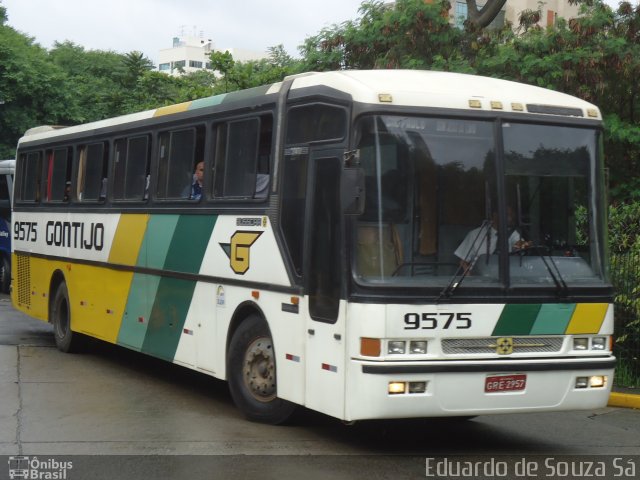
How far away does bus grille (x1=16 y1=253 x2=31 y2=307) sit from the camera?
1723 centimetres

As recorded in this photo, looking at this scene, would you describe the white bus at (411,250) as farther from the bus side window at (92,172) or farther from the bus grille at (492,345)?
the bus side window at (92,172)

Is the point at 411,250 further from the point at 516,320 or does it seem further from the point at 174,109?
the point at 174,109

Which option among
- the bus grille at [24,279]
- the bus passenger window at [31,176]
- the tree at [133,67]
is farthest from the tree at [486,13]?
the tree at [133,67]

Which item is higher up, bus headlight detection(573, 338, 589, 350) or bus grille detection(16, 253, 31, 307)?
bus grille detection(16, 253, 31, 307)

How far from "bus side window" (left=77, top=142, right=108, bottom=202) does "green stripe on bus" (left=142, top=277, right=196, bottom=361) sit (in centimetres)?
249

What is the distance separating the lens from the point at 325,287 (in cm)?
880

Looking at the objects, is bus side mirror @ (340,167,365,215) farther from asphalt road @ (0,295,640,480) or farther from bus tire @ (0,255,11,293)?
bus tire @ (0,255,11,293)

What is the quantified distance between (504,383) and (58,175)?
9.31m

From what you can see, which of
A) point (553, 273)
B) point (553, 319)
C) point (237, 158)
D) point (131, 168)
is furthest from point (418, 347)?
point (131, 168)

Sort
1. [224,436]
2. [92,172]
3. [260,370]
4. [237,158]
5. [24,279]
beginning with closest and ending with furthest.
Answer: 1. [224,436]
2. [260,370]
3. [237,158]
4. [92,172]
5. [24,279]

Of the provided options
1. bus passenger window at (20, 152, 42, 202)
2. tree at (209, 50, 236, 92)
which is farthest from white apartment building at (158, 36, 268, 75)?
bus passenger window at (20, 152, 42, 202)

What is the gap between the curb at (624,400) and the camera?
1216 centimetres

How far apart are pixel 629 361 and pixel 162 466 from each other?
7.25 metres

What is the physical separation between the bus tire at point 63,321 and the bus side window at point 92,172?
154 centimetres
